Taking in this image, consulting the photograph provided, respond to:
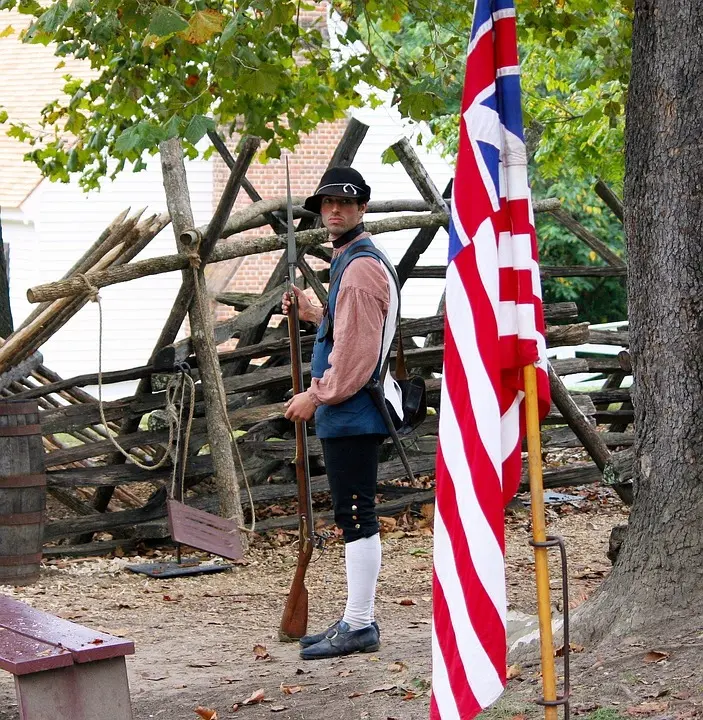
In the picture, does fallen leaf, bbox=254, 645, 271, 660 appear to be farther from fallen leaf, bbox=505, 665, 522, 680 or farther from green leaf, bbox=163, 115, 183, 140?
green leaf, bbox=163, 115, 183, 140

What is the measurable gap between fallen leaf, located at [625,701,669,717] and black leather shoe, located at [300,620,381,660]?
1761 mm

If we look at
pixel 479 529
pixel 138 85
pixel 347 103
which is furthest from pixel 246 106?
pixel 479 529

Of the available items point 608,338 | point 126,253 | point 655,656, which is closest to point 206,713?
point 655,656

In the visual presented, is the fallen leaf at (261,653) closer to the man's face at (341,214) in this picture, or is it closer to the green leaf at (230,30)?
the man's face at (341,214)

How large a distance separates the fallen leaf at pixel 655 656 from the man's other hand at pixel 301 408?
1.84 metres

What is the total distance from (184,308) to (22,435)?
1.47 meters

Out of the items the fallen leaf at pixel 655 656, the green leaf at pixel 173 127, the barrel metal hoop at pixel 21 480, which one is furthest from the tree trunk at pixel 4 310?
the fallen leaf at pixel 655 656

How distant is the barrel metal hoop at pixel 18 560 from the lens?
22.8ft

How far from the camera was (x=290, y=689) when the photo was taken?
4.50 metres

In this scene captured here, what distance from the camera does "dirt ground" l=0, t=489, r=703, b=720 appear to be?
3.76m

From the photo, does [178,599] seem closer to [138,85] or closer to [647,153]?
[138,85]

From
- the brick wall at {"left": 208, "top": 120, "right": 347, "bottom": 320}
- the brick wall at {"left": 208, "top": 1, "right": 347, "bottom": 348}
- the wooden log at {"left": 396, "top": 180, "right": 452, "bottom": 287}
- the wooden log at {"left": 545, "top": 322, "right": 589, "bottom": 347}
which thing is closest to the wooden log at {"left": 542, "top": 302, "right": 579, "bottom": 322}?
the wooden log at {"left": 545, "top": 322, "right": 589, "bottom": 347}

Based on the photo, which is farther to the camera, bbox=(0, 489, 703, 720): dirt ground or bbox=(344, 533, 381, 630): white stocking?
bbox=(344, 533, 381, 630): white stocking

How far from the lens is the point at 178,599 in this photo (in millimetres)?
6617
